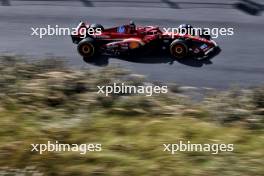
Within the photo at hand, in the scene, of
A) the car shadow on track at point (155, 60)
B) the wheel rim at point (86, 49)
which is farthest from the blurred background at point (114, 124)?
the wheel rim at point (86, 49)

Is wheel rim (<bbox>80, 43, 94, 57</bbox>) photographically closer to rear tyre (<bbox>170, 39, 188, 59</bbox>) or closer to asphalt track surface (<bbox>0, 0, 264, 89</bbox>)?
asphalt track surface (<bbox>0, 0, 264, 89</bbox>)

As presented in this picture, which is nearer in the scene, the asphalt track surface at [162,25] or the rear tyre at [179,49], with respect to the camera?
the asphalt track surface at [162,25]

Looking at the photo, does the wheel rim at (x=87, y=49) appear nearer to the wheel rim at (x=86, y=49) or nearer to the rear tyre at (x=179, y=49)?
the wheel rim at (x=86, y=49)

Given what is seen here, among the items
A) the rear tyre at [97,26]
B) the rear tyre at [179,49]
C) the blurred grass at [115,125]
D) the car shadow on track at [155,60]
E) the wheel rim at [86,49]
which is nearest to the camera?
the blurred grass at [115,125]

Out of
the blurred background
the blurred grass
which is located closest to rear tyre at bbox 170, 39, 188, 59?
the blurred background

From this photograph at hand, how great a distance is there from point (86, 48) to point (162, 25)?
247 centimetres

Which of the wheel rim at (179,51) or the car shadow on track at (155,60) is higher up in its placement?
the wheel rim at (179,51)

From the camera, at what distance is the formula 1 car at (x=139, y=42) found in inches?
544

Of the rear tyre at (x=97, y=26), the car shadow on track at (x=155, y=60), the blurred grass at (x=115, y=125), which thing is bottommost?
the blurred grass at (x=115, y=125)

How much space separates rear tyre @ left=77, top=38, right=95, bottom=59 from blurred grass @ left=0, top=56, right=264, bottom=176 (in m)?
5.70

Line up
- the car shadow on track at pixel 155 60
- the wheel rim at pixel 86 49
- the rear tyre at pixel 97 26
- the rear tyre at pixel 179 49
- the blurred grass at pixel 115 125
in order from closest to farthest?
the blurred grass at pixel 115 125 → the car shadow on track at pixel 155 60 → the rear tyre at pixel 179 49 → the wheel rim at pixel 86 49 → the rear tyre at pixel 97 26

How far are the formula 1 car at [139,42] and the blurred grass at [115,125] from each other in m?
5.79

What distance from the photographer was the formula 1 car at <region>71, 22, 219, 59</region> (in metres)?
13.8

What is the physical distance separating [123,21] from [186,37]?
235 cm
